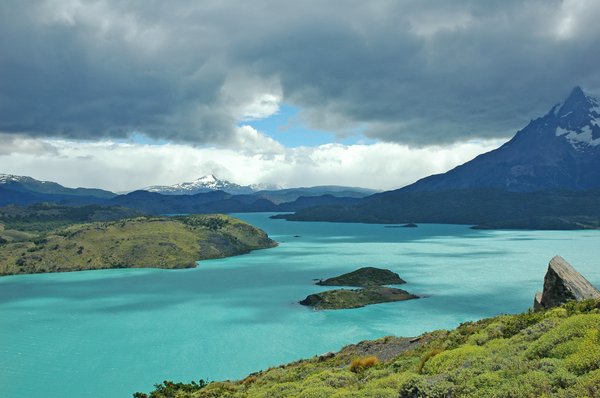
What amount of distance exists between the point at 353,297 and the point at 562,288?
12823 cm

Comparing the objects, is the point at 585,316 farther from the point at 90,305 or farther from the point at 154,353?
the point at 90,305

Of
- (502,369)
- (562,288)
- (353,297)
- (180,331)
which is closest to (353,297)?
(353,297)

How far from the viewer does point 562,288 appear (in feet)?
157

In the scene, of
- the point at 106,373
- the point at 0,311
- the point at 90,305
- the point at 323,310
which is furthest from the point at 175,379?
the point at 0,311

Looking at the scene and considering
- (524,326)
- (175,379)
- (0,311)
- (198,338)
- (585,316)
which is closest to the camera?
(585,316)

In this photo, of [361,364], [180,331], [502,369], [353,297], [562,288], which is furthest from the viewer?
[353,297]

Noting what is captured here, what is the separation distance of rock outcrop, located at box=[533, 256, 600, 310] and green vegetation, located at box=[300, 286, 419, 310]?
117577 mm

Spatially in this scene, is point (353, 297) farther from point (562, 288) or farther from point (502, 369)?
point (502, 369)

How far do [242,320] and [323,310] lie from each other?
29006mm

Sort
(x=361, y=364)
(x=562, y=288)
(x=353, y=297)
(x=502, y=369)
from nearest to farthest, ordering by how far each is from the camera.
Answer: (x=502, y=369), (x=361, y=364), (x=562, y=288), (x=353, y=297)

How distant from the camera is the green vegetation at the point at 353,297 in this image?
16588cm

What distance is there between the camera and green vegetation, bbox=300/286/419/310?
544 ft

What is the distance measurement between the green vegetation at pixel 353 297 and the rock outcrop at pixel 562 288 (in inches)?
4629

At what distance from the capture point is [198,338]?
131m
